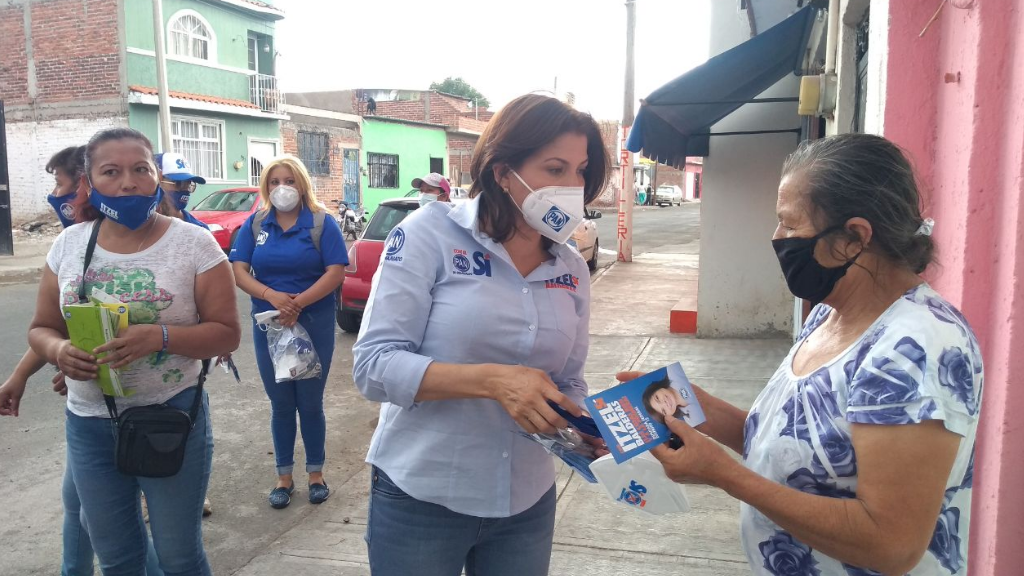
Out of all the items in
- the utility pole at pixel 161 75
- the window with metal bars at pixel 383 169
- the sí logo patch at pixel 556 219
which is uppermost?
the utility pole at pixel 161 75

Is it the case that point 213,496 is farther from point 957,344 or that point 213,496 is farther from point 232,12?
point 232,12

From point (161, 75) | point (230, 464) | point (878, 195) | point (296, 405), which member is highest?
point (161, 75)

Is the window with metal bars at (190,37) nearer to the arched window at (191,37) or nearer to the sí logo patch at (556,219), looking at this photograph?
the arched window at (191,37)

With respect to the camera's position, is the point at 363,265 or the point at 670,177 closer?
the point at 363,265

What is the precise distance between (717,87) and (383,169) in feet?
77.2

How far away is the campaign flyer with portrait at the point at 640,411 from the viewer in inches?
59.5

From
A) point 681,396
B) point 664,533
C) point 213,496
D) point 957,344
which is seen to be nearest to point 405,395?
point 681,396

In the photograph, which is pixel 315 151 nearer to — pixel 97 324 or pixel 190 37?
pixel 190 37

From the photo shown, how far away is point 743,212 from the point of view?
26.9ft

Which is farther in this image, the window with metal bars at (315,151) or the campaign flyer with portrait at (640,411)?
the window with metal bars at (315,151)

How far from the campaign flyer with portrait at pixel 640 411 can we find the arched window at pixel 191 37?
21.8 metres

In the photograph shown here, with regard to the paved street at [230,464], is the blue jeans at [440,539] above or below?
above

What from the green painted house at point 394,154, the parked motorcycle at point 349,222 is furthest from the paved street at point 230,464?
the green painted house at point 394,154

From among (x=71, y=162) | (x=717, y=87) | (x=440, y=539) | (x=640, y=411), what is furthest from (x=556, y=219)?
(x=717, y=87)
